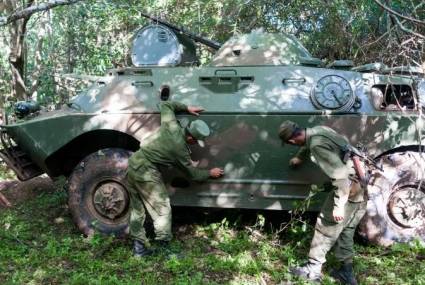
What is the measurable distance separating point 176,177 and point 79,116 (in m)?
1.28

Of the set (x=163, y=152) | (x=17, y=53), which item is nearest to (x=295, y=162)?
(x=163, y=152)

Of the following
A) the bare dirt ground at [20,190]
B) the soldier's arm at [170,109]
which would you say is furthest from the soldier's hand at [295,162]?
the bare dirt ground at [20,190]

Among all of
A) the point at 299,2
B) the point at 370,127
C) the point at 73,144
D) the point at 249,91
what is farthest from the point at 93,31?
the point at 370,127

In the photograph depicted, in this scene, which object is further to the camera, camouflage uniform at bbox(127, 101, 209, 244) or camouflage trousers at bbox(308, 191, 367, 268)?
camouflage uniform at bbox(127, 101, 209, 244)

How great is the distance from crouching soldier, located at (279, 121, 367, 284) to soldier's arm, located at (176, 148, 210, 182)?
1.04m

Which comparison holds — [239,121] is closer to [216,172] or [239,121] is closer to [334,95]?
[216,172]

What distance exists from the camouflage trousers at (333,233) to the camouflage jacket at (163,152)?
1429 mm

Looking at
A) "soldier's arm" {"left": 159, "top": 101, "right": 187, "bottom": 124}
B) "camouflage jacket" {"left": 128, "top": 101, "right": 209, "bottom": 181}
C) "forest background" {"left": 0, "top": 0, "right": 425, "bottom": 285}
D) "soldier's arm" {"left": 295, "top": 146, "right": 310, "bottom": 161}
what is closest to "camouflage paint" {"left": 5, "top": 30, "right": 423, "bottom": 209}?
"soldier's arm" {"left": 295, "top": 146, "right": 310, "bottom": 161}

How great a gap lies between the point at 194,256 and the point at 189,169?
2.97 feet

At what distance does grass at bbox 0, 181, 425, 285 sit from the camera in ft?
16.4

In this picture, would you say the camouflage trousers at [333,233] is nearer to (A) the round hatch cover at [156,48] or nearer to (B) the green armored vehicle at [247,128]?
(B) the green armored vehicle at [247,128]

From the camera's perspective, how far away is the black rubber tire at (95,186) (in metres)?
6.01

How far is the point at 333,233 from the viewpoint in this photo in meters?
4.82

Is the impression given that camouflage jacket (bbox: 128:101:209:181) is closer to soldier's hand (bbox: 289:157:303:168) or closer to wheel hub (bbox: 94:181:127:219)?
wheel hub (bbox: 94:181:127:219)
